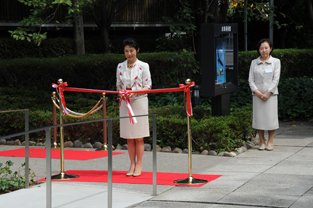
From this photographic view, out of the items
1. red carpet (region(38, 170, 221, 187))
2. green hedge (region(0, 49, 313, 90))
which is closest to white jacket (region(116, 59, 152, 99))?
red carpet (region(38, 170, 221, 187))

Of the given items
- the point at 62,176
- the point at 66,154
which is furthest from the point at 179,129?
the point at 62,176

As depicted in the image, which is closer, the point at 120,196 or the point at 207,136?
the point at 120,196

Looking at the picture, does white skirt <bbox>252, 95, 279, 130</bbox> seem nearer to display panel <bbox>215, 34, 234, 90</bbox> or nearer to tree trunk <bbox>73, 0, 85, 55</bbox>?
display panel <bbox>215, 34, 234, 90</bbox>

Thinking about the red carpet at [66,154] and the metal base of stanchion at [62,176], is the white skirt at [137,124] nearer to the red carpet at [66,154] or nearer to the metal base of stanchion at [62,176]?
the metal base of stanchion at [62,176]

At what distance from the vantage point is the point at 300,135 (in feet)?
37.2

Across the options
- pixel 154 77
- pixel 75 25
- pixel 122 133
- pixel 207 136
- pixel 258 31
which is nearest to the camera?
pixel 122 133

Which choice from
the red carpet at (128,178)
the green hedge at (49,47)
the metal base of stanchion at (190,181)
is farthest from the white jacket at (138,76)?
the green hedge at (49,47)

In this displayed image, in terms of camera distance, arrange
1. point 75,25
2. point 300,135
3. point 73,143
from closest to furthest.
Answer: point 73,143 → point 300,135 → point 75,25

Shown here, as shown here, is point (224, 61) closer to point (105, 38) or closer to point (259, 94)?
point (259, 94)

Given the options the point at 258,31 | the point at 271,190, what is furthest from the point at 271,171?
the point at 258,31

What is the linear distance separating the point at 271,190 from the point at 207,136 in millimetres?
3085

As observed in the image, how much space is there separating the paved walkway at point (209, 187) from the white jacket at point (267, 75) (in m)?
1.22

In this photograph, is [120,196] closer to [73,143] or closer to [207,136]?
[207,136]

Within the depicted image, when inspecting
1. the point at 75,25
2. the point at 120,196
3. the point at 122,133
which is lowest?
the point at 120,196
